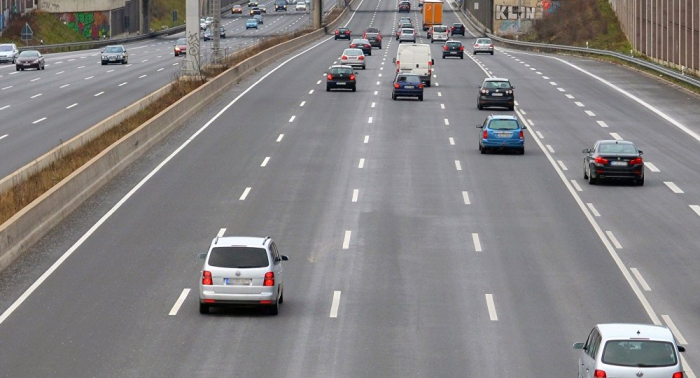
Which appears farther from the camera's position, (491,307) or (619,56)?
(619,56)

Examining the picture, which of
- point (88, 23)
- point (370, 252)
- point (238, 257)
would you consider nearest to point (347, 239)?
point (370, 252)

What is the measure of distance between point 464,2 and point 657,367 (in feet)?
554

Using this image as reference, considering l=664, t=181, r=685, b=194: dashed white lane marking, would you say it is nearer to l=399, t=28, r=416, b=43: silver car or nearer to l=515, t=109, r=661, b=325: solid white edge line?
l=515, t=109, r=661, b=325: solid white edge line

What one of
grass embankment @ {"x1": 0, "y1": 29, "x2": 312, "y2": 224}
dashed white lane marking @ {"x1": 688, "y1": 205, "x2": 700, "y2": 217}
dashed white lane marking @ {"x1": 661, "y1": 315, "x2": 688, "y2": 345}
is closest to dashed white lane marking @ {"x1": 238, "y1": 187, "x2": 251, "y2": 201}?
grass embankment @ {"x1": 0, "y1": 29, "x2": 312, "y2": 224}

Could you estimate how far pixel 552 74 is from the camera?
82.4 m

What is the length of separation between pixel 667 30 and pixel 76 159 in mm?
53086

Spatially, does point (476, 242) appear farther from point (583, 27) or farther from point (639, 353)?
point (583, 27)

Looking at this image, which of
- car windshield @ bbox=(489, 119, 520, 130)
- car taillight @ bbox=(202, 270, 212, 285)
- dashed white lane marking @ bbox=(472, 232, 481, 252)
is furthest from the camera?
car windshield @ bbox=(489, 119, 520, 130)

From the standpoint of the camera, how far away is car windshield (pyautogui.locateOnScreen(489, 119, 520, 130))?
156 feet

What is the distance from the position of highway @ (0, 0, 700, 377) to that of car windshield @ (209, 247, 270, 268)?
111 cm

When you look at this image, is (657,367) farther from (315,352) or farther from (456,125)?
(456,125)

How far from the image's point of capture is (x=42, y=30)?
446ft

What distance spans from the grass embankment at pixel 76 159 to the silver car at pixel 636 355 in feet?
58.8

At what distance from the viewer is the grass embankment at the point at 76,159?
33.9 m
